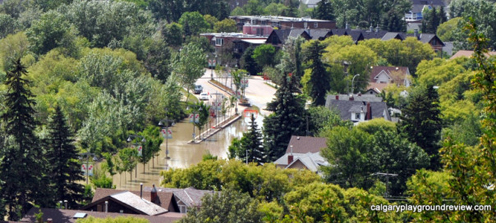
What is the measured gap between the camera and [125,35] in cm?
8262

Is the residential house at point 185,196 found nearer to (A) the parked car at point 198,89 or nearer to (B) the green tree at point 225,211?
(B) the green tree at point 225,211

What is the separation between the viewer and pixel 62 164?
127 ft

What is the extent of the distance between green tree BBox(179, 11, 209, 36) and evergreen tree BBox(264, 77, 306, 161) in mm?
57671

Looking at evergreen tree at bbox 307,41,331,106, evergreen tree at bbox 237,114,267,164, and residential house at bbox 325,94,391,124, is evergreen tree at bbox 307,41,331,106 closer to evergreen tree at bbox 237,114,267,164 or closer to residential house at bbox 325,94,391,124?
residential house at bbox 325,94,391,124

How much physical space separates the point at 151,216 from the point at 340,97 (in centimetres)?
3432

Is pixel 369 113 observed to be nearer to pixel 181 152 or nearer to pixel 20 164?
pixel 181 152

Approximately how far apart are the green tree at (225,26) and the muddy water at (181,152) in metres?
47.4

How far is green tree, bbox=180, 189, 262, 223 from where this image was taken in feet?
94.0

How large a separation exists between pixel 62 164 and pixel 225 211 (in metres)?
12.0

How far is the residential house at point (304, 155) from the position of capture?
43.6 metres

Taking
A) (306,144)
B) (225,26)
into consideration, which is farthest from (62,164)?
(225,26)

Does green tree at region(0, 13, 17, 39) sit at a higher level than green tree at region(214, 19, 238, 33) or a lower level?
higher

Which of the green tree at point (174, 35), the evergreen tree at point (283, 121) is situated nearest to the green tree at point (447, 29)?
the green tree at point (174, 35)

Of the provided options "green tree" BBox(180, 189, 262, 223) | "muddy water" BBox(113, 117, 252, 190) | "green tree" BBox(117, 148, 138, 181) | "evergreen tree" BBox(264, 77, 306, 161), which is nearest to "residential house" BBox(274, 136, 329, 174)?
"evergreen tree" BBox(264, 77, 306, 161)
